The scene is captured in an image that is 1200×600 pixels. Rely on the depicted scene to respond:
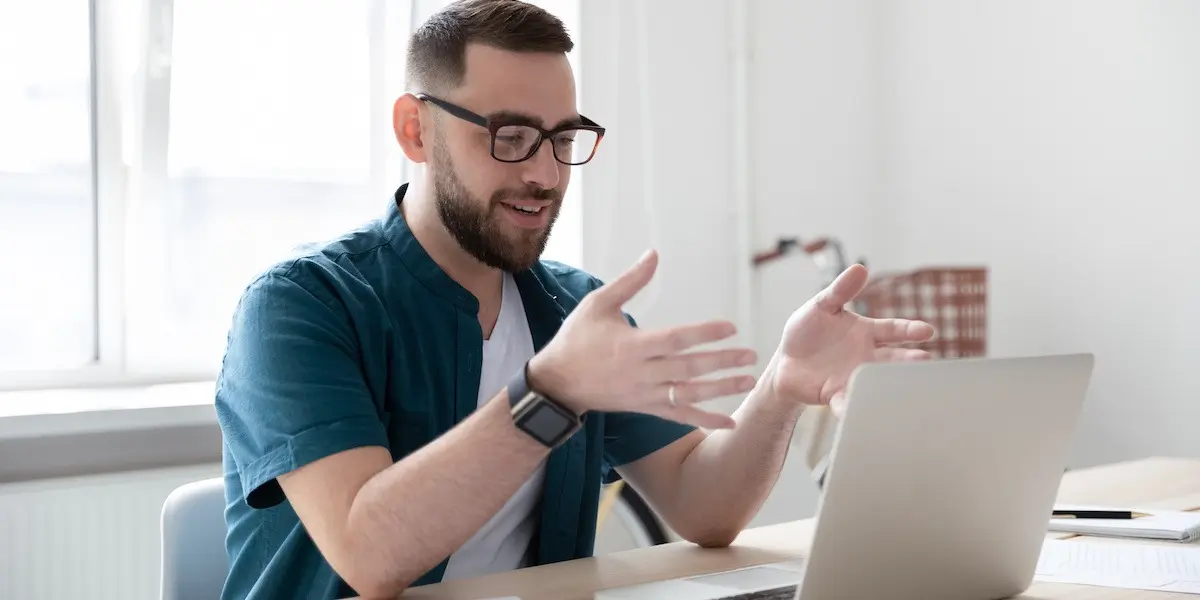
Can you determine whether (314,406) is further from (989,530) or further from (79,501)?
(79,501)

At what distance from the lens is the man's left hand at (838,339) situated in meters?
1.20

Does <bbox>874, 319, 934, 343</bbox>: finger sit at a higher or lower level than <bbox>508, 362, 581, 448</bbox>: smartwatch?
higher

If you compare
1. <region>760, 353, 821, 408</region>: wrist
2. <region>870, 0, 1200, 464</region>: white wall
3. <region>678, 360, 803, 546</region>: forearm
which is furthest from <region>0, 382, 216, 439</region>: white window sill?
<region>870, 0, 1200, 464</region>: white wall

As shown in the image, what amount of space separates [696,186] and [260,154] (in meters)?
1.17

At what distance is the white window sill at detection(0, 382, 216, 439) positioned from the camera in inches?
79.2

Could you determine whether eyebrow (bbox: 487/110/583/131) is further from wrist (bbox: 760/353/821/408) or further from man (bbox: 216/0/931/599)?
wrist (bbox: 760/353/821/408)

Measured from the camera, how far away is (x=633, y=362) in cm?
97

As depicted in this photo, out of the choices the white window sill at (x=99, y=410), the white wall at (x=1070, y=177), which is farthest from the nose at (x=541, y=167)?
the white wall at (x=1070, y=177)

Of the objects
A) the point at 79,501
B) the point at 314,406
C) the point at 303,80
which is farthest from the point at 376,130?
the point at 314,406

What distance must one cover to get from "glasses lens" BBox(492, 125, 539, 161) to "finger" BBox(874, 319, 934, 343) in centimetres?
49

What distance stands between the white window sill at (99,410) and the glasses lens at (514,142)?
3.60 ft

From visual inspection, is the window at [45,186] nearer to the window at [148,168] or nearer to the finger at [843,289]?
the window at [148,168]

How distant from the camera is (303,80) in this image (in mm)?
2621

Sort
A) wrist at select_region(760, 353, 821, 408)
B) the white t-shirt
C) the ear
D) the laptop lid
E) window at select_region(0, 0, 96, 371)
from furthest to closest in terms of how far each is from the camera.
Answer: window at select_region(0, 0, 96, 371)
the ear
the white t-shirt
wrist at select_region(760, 353, 821, 408)
the laptop lid
